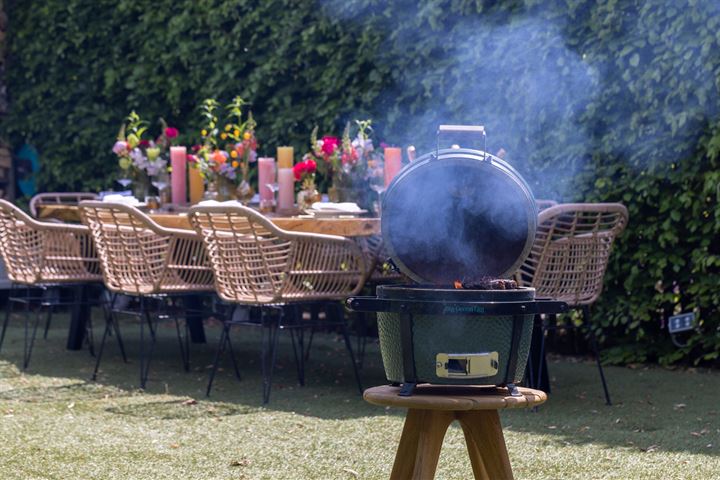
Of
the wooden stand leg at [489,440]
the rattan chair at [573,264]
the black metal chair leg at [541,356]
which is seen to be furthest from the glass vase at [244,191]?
the wooden stand leg at [489,440]

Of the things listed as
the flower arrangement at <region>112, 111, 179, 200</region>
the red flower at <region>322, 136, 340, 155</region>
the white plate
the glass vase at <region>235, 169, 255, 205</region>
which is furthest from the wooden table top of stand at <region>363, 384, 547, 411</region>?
the flower arrangement at <region>112, 111, 179, 200</region>

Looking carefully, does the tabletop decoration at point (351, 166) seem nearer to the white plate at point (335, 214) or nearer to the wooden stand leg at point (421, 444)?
the white plate at point (335, 214)

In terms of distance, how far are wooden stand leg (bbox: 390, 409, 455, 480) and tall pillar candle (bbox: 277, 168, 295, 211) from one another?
2945 mm

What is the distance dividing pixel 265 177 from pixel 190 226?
1.76 ft

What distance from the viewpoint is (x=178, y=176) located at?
6527mm

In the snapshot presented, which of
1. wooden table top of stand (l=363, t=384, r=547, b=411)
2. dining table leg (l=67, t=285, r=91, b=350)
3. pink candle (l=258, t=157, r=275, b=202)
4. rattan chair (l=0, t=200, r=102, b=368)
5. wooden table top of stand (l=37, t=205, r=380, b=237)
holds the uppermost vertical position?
pink candle (l=258, t=157, r=275, b=202)

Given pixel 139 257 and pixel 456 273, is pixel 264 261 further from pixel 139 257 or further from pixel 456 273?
pixel 456 273

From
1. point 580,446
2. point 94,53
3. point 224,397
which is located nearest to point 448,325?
point 580,446

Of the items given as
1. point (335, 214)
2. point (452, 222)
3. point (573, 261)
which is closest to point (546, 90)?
point (573, 261)

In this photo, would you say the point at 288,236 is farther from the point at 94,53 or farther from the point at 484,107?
the point at 94,53

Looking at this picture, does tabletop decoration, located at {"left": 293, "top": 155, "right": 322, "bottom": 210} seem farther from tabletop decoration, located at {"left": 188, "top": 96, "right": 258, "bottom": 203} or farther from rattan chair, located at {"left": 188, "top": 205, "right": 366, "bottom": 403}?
rattan chair, located at {"left": 188, "top": 205, "right": 366, "bottom": 403}

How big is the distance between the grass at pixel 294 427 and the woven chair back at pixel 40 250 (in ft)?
A: 1.46

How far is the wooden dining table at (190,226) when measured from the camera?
5.21m

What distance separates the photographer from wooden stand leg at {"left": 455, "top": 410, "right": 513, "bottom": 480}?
3.04m
